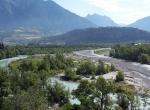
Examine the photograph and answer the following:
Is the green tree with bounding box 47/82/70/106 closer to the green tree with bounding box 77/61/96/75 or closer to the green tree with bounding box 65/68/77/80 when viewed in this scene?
the green tree with bounding box 65/68/77/80

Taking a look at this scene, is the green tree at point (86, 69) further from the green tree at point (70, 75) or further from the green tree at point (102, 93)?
the green tree at point (102, 93)

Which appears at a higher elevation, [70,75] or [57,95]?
[57,95]

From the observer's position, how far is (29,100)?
81312 millimetres

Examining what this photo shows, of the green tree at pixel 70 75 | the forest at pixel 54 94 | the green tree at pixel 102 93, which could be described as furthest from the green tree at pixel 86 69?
the green tree at pixel 102 93

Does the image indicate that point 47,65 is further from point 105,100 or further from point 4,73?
point 105,100

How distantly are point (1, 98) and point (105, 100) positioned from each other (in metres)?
28.3

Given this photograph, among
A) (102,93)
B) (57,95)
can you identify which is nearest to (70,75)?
(57,95)

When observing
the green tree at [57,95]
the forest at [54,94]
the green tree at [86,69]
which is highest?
the forest at [54,94]

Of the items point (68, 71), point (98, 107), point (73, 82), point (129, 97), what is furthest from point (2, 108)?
point (68, 71)

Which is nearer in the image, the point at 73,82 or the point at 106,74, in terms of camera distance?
the point at 73,82

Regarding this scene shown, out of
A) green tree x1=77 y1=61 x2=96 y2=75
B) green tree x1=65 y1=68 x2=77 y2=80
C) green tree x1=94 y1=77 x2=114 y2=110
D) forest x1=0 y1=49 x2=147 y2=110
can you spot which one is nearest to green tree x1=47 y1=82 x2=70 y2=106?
forest x1=0 y1=49 x2=147 y2=110

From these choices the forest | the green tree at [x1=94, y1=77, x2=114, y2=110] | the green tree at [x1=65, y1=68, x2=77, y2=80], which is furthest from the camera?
the green tree at [x1=65, y1=68, x2=77, y2=80]

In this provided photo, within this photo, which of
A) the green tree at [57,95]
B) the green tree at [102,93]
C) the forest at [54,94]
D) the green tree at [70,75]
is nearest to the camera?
the forest at [54,94]

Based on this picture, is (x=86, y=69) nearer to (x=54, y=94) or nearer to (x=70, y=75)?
(x=70, y=75)
